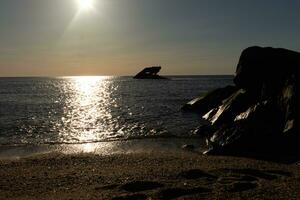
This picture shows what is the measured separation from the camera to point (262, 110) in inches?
937

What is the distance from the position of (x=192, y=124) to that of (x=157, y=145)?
966 cm

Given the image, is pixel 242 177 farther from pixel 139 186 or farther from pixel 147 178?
pixel 139 186

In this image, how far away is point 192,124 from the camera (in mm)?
32375

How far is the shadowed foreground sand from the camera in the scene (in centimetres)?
1164

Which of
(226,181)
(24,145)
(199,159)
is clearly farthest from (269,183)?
(24,145)

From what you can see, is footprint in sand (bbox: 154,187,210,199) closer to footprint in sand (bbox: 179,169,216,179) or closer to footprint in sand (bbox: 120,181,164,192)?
footprint in sand (bbox: 120,181,164,192)

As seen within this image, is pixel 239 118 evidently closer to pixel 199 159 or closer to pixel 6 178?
pixel 199 159

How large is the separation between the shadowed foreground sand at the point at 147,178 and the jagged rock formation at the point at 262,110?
1.86 meters

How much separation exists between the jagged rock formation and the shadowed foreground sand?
6.09 feet

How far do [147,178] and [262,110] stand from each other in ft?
41.2

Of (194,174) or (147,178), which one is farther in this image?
(194,174)

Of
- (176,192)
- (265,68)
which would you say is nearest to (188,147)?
(176,192)

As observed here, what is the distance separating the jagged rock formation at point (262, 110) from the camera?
63.6 feet

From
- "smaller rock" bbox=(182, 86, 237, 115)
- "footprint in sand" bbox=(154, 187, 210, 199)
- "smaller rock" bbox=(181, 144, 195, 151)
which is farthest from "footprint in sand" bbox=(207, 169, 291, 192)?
"smaller rock" bbox=(182, 86, 237, 115)
